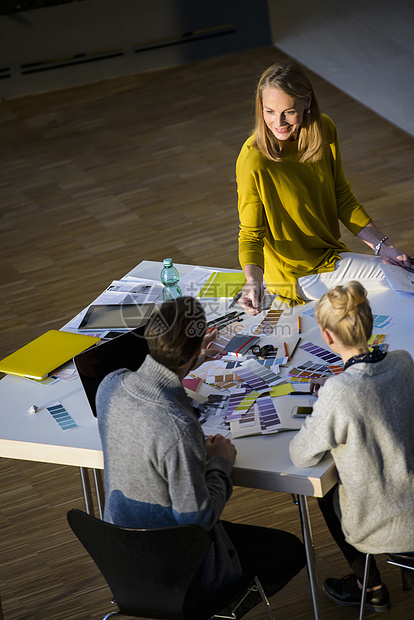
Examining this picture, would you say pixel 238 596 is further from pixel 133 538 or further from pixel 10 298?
pixel 10 298

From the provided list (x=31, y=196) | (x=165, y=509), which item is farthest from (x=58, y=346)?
(x=31, y=196)

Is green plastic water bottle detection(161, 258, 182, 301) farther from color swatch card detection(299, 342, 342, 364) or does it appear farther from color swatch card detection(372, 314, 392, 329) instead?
color swatch card detection(372, 314, 392, 329)

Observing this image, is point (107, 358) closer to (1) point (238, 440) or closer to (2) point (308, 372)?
(1) point (238, 440)

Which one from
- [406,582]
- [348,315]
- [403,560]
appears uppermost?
[348,315]

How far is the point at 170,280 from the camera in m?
3.52

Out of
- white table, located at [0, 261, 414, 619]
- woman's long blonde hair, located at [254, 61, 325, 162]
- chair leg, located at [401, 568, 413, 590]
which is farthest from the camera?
woman's long blonde hair, located at [254, 61, 325, 162]

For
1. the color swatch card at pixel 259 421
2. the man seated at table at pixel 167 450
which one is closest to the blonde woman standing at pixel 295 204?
the color swatch card at pixel 259 421

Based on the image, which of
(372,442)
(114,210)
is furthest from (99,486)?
(114,210)

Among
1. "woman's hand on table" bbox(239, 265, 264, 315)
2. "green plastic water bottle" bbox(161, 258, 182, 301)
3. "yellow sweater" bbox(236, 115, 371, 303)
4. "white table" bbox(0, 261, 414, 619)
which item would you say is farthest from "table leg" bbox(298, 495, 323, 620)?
"green plastic water bottle" bbox(161, 258, 182, 301)

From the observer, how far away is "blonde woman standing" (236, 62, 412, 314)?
3.33 meters

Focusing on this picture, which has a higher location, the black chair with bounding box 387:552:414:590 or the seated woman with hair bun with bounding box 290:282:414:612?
the seated woman with hair bun with bounding box 290:282:414:612

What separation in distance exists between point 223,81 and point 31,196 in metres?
2.86

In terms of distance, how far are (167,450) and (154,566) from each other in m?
0.33

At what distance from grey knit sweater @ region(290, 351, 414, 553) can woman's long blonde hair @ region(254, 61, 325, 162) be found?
1.34 metres
